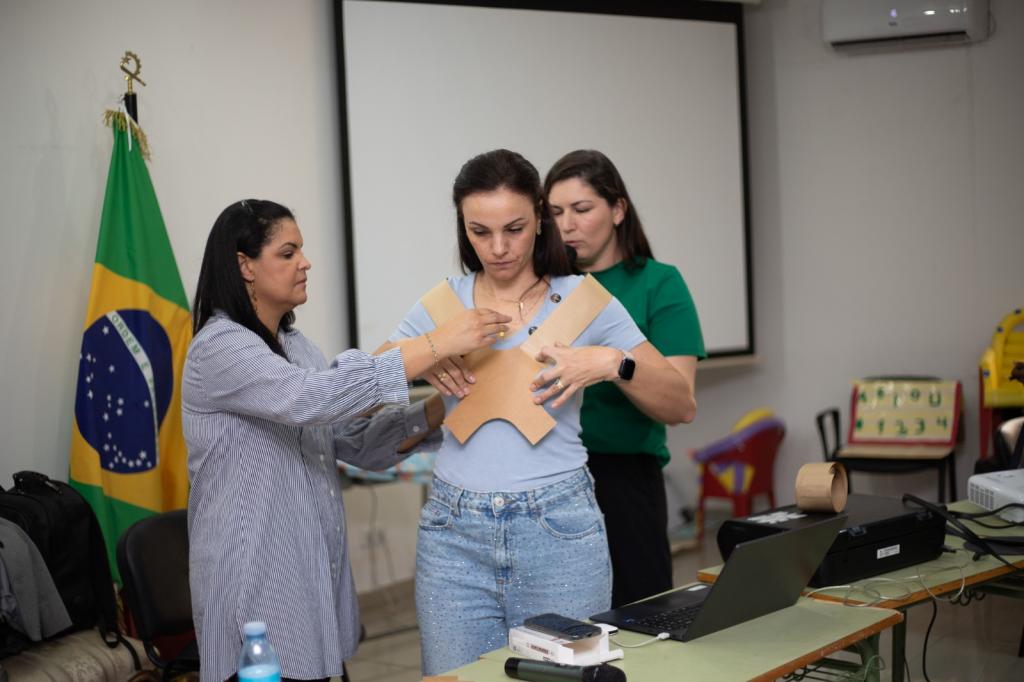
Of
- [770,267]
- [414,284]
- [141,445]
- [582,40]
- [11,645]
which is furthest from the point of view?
[770,267]

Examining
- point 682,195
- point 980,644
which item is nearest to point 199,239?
point 682,195

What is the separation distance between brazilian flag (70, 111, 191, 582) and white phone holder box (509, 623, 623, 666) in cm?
203

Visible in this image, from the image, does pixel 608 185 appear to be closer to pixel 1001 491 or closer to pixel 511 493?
pixel 511 493

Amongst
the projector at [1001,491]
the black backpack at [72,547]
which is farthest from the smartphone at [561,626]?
the black backpack at [72,547]

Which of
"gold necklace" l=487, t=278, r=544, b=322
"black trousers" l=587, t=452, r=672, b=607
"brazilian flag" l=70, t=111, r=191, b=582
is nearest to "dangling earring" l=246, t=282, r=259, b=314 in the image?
"gold necklace" l=487, t=278, r=544, b=322

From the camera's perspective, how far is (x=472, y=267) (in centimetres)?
220

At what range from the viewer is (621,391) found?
2.52 metres

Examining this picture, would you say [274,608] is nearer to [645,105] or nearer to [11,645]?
[11,645]

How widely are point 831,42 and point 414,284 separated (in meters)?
2.74

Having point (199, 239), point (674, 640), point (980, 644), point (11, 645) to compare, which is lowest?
point (980, 644)

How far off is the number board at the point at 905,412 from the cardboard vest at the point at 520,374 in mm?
3796

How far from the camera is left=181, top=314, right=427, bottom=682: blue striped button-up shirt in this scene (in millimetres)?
2102

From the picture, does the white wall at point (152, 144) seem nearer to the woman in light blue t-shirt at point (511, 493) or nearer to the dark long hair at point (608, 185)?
the dark long hair at point (608, 185)

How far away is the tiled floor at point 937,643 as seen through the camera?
3822 mm
